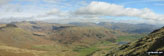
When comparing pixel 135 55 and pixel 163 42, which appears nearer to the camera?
pixel 163 42

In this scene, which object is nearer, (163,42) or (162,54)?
(162,54)

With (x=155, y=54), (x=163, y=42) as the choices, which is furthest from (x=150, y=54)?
(x=163, y=42)

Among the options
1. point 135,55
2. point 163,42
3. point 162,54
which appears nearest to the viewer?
point 162,54

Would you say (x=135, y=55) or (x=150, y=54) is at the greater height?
(x=150, y=54)

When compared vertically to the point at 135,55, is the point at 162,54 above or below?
above

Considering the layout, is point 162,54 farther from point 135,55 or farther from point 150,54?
point 135,55

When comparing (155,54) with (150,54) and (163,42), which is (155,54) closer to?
(150,54)

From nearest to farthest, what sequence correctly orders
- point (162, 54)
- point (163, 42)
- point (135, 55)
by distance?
point (162, 54)
point (163, 42)
point (135, 55)

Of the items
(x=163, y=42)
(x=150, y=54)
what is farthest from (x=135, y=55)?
(x=150, y=54)
